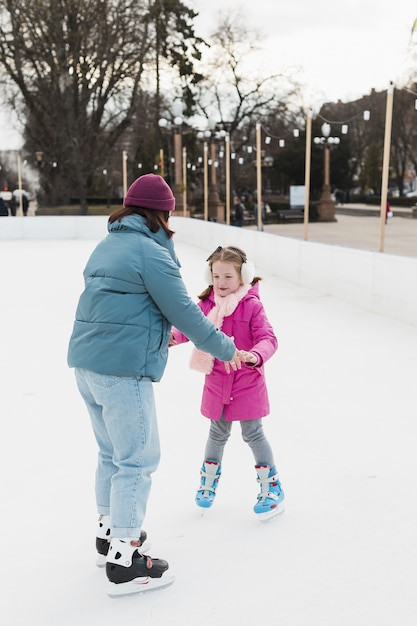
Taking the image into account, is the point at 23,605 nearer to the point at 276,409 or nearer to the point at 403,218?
the point at 276,409

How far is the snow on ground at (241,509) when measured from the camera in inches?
99.2

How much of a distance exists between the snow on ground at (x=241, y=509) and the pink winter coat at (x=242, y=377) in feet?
1.52

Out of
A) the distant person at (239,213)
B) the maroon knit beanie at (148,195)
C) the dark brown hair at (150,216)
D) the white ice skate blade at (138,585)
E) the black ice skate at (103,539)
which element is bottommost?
the distant person at (239,213)

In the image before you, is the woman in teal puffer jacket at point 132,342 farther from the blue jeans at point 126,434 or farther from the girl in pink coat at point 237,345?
the girl in pink coat at point 237,345

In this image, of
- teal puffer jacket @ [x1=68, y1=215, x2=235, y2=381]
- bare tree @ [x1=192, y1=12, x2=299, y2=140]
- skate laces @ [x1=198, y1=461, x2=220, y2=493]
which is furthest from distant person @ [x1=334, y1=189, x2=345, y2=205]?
teal puffer jacket @ [x1=68, y1=215, x2=235, y2=381]

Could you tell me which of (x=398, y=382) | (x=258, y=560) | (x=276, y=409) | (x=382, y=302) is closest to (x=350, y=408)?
(x=276, y=409)

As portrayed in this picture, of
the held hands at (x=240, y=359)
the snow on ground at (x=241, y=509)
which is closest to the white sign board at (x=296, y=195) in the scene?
the snow on ground at (x=241, y=509)

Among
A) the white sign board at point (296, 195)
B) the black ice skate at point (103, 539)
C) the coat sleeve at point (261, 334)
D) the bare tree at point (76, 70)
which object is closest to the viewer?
the black ice skate at point (103, 539)

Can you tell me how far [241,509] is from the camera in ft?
11.0

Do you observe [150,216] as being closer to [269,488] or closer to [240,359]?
[240,359]

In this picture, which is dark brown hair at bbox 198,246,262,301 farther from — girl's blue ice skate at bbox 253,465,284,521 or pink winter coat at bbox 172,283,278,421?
girl's blue ice skate at bbox 253,465,284,521

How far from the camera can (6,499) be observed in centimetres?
349

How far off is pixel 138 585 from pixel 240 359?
823mm

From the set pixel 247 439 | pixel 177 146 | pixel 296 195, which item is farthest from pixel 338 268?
pixel 296 195
